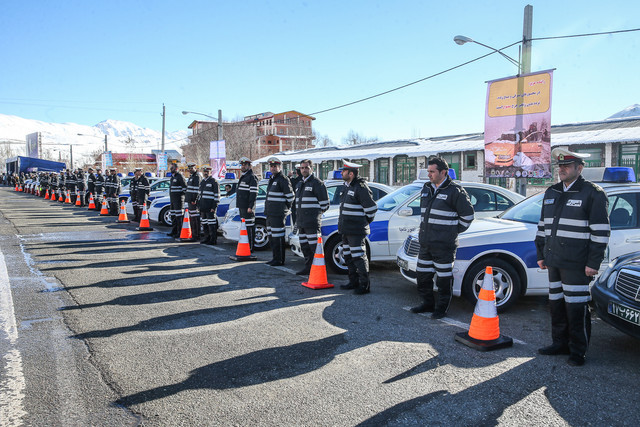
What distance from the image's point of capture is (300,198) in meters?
7.91

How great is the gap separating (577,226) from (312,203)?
167 inches

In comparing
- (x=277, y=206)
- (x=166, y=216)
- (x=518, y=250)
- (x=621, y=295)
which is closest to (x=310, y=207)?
(x=277, y=206)

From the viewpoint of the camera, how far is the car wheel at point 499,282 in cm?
577

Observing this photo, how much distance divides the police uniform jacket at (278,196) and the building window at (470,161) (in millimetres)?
23355

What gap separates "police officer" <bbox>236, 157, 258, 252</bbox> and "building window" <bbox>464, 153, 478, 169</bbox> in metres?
22.5

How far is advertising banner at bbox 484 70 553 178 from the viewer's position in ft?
38.7

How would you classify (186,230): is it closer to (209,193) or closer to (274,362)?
(209,193)

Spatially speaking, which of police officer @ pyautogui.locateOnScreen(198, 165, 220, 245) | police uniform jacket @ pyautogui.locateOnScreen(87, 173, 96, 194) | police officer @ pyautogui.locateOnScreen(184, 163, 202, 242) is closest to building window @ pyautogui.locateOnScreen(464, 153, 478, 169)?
police uniform jacket @ pyautogui.locateOnScreen(87, 173, 96, 194)

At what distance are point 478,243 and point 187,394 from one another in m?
3.66

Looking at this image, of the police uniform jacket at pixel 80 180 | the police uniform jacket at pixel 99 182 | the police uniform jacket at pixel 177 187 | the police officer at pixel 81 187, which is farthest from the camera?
the police uniform jacket at pixel 80 180

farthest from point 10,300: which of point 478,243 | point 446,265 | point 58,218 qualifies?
point 58,218

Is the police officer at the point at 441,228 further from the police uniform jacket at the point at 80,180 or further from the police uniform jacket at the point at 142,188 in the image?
the police uniform jacket at the point at 80,180

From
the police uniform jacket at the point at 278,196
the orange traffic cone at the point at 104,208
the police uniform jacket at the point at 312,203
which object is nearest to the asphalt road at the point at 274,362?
the police uniform jacket at the point at 312,203

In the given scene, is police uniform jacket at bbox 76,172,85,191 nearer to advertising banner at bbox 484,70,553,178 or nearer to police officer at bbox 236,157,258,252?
police officer at bbox 236,157,258,252
